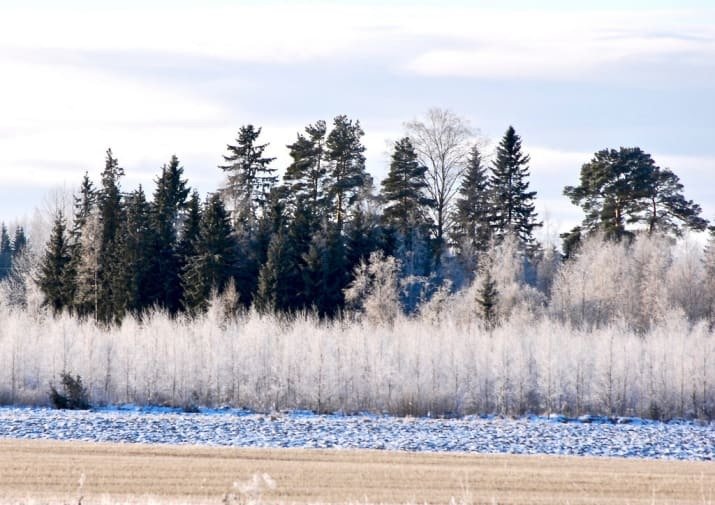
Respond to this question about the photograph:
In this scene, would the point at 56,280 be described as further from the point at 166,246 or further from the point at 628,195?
the point at 628,195

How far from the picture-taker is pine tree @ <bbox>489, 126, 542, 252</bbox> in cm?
8656

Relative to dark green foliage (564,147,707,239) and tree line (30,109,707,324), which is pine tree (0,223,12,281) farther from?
dark green foliage (564,147,707,239)

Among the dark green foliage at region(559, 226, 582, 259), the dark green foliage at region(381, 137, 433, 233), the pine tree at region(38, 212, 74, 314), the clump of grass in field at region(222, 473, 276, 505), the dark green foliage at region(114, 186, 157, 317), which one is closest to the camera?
the clump of grass in field at region(222, 473, 276, 505)

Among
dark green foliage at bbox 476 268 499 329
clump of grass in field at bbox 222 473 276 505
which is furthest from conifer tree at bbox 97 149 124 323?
clump of grass in field at bbox 222 473 276 505

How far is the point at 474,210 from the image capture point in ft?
285

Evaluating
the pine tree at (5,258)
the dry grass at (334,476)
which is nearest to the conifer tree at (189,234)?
the dry grass at (334,476)

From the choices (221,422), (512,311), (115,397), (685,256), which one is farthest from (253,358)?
(685,256)

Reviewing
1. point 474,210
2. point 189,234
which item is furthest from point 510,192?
point 189,234

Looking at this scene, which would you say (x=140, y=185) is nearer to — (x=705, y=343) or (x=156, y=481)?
(x=705, y=343)

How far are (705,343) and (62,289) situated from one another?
1724 inches

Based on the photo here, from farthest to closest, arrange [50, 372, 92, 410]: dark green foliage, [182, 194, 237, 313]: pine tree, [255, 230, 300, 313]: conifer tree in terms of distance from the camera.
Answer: [182, 194, 237, 313]: pine tree < [255, 230, 300, 313]: conifer tree < [50, 372, 92, 410]: dark green foliage

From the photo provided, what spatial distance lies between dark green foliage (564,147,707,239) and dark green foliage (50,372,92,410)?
44507 mm

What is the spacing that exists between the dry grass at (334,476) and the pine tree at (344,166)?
49364mm

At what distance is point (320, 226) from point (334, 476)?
170ft
